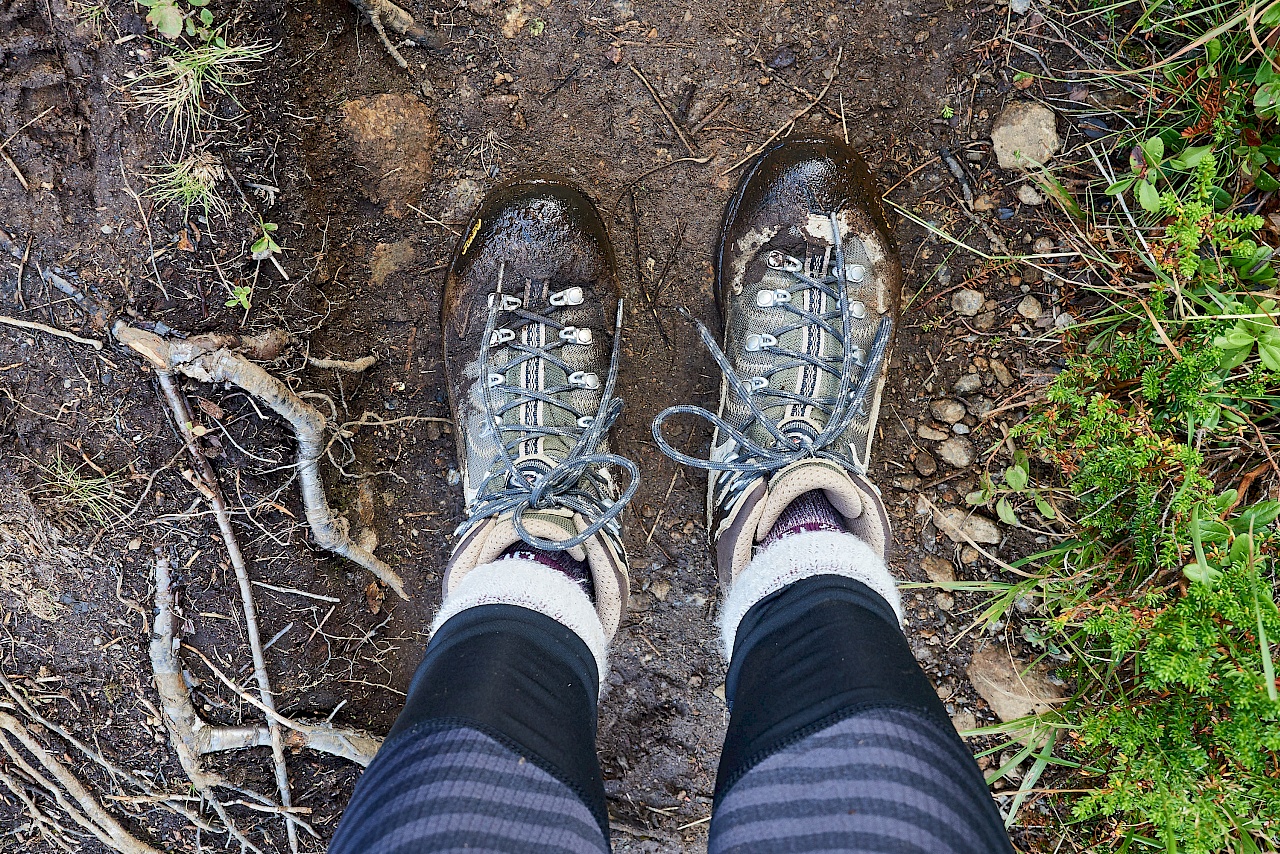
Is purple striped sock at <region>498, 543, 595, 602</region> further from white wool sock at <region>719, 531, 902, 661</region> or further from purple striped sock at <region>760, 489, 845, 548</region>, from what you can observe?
purple striped sock at <region>760, 489, 845, 548</region>

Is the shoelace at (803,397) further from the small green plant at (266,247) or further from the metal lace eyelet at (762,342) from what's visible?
the small green plant at (266,247)

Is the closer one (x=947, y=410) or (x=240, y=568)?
(x=240, y=568)

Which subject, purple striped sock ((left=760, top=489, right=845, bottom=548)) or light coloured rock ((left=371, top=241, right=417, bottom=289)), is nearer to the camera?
purple striped sock ((left=760, top=489, right=845, bottom=548))

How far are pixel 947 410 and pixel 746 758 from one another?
1275 millimetres

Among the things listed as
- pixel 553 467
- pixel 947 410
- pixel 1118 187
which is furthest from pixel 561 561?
pixel 1118 187

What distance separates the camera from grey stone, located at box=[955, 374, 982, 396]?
7.11 ft

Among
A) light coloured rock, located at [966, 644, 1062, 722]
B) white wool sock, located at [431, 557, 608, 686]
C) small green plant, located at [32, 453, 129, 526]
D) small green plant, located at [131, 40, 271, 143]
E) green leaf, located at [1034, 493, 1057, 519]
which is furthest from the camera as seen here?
light coloured rock, located at [966, 644, 1062, 722]

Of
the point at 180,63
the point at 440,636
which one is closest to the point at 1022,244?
the point at 440,636

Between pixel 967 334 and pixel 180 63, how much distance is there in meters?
2.21

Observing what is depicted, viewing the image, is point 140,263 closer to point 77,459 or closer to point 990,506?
point 77,459

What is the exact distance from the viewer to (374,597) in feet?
7.32

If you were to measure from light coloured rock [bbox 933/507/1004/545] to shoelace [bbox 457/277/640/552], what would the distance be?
3.06 ft

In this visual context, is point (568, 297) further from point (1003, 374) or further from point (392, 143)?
point (1003, 374)

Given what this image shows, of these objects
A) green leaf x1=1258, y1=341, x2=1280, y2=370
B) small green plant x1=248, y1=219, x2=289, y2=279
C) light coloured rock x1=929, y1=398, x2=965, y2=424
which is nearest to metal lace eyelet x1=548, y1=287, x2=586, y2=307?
small green plant x1=248, y1=219, x2=289, y2=279
